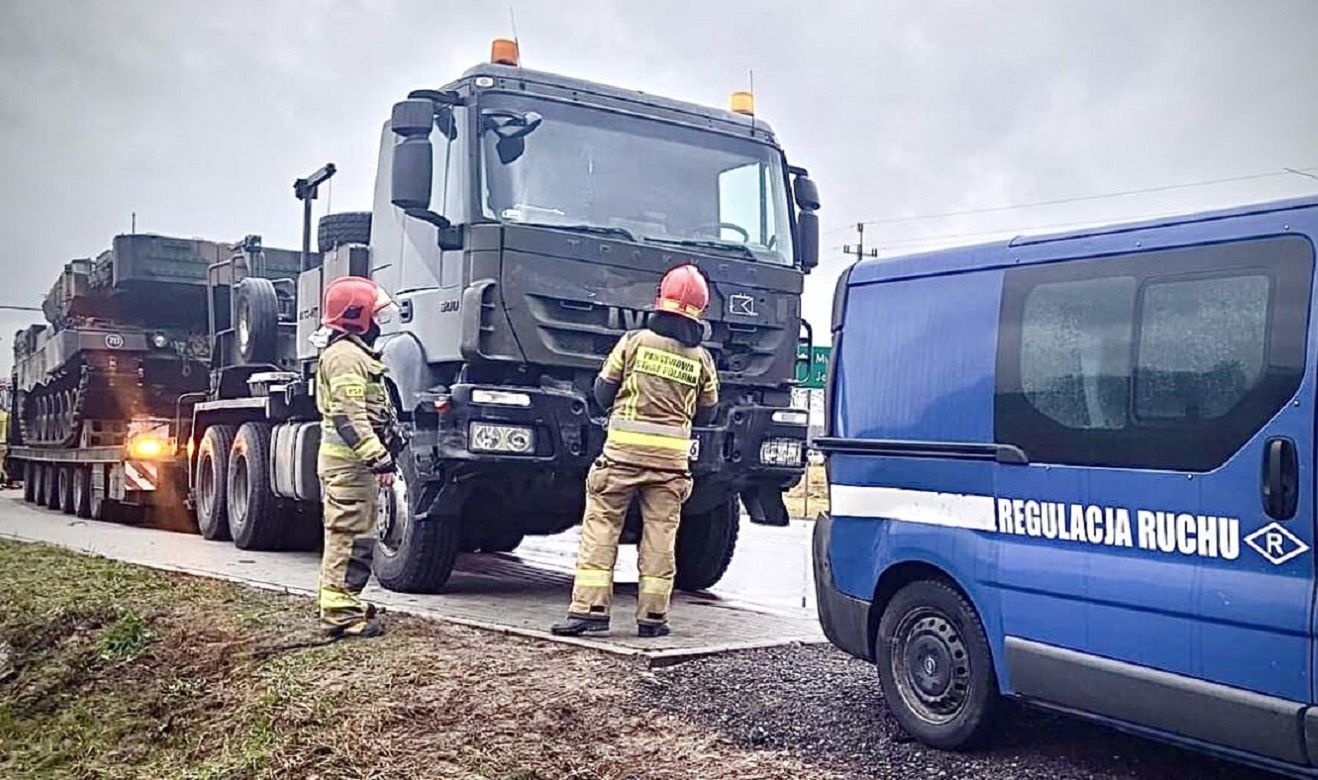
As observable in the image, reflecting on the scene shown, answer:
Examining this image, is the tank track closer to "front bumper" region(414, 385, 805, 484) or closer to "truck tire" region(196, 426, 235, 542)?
"truck tire" region(196, 426, 235, 542)

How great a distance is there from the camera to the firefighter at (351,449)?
24.2 ft

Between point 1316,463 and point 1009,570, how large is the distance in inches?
49.9

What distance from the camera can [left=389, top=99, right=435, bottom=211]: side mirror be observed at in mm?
8102

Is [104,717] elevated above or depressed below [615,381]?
below

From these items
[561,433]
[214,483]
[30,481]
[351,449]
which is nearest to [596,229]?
[561,433]

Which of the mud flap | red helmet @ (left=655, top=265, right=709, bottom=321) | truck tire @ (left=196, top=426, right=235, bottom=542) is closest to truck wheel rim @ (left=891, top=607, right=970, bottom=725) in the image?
red helmet @ (left=655, top=265, right=709, bottom=321)

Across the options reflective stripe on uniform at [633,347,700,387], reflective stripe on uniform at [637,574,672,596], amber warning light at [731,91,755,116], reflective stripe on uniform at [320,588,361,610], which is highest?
amber warning light at [731,91,755,116]

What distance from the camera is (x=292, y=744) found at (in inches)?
230

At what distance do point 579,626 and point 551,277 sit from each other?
2.11 metres

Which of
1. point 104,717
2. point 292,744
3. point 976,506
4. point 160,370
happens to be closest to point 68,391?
point 160,370

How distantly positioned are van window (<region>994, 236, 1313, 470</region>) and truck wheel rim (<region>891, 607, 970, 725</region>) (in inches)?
32.5

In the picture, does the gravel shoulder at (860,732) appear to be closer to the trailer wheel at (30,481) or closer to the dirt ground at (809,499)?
the trailer wheel at (30,481)

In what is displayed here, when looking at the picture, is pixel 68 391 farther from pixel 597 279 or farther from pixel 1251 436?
pixel 1251 436

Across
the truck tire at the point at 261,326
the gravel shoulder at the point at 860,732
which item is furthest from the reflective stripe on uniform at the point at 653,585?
the truck tire at the point at 261,326
